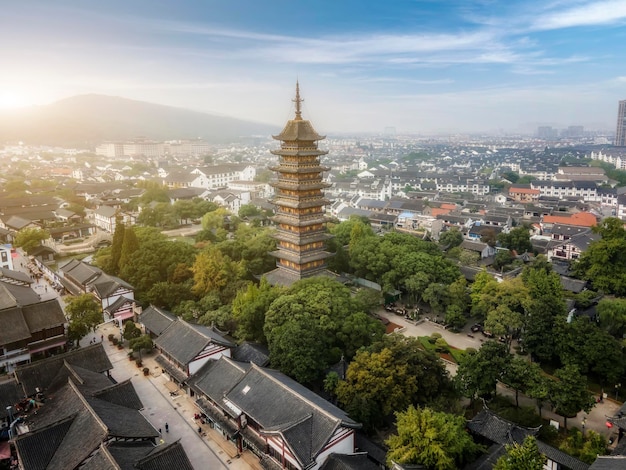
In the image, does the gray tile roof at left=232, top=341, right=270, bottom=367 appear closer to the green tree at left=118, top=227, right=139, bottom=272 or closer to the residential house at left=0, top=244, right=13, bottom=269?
the green tree at left=118, top=227, right=139, bottom=272

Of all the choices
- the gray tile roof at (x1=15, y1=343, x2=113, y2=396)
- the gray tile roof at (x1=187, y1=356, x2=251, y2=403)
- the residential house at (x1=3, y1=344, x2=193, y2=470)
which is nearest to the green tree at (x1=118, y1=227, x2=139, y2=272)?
the gray tile roof at (x1=15, y1=343, x2=113, y2=396)

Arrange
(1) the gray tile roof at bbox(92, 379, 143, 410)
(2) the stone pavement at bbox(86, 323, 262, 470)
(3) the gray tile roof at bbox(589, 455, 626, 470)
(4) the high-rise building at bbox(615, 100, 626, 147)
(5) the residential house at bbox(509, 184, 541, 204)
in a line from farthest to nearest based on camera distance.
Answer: (4) the high-rise building at bbox(615, 100, 626, 147)
(5) the residential house at bbox(509, 184, 541, 204)
(1) the gray tile roof at bbox(92, 379, 143, 410)
(2) the stone pavement at bbox(86, 323, 262, 470)
(3) the gray tile roof at bbox(589, 455, 626, 470)

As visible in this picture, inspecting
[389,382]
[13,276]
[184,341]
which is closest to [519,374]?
[389,382]

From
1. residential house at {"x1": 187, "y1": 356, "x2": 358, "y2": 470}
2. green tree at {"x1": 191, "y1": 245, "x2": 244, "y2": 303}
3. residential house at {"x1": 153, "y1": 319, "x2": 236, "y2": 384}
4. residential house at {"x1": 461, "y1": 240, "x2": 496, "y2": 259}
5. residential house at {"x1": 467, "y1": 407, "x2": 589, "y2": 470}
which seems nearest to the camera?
residential house at {"x1": 187, "y1": 356, "x2": 358, "y2": 470}

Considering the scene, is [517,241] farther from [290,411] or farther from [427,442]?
[290,411]

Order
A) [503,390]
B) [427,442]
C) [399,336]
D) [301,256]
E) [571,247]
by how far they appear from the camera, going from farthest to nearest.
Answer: [571,247]
[301,256]
[503,390]
[399,336]
[427,442]

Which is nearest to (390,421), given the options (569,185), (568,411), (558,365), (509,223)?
(568,411)
